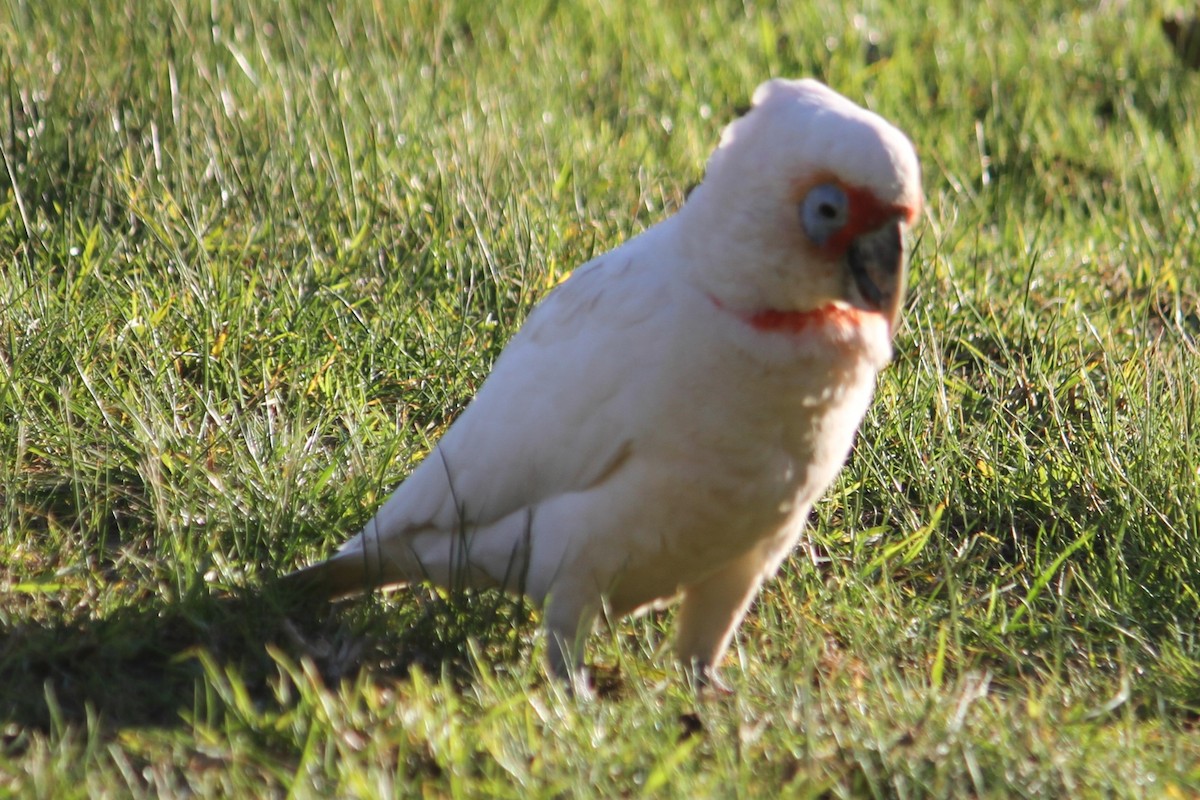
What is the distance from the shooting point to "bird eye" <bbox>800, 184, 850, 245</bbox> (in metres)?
2.04

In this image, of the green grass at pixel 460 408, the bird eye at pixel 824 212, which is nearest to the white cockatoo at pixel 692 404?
the bird eye at pixel 824 212

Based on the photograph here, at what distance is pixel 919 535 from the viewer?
293cm

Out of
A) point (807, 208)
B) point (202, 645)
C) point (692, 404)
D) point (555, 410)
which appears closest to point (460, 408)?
point (555, 410)

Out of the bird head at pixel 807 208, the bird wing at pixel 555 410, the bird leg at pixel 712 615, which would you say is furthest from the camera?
the bird leg at pixel 712 615

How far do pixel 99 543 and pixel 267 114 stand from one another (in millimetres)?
1634

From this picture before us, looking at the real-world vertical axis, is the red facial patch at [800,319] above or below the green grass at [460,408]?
above

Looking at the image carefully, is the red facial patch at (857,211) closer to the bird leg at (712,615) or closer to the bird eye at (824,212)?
the bird eye at (824,212)

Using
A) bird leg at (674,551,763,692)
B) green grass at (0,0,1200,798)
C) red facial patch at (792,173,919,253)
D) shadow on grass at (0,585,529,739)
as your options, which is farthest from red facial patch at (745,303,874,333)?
shadow on grass at (0,585,529,739)

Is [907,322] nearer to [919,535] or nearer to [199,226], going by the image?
[919,535]

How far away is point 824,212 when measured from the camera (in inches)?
80.9

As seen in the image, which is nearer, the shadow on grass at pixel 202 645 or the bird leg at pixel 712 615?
the shadow on grass at pixel 202 645

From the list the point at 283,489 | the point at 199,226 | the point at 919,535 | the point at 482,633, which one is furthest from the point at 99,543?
the point at 919,535

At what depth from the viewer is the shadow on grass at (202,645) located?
2244mm

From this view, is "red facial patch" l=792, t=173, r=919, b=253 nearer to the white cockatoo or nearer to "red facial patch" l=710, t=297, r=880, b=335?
the white cockatoo
